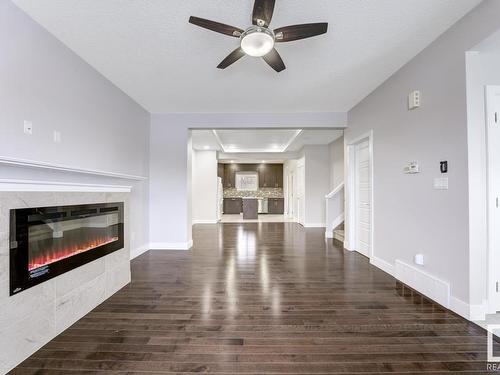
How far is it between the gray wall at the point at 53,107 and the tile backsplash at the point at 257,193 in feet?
25.6

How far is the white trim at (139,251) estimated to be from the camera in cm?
382

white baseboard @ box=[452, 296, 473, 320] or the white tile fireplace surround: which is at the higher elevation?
the white tile fireplace surround

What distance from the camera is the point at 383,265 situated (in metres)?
3.29

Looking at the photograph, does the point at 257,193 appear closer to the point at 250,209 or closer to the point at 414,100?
the point at 250,209

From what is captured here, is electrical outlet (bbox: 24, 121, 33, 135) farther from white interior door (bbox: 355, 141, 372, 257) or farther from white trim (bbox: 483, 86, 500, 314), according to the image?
white interior door (bbox: 355, 141, 372, 257)

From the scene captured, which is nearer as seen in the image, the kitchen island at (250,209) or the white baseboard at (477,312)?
the white baseboard at (477,312)

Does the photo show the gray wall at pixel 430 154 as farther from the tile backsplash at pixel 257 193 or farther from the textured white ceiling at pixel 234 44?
the tile backsplash at pixel 257 193

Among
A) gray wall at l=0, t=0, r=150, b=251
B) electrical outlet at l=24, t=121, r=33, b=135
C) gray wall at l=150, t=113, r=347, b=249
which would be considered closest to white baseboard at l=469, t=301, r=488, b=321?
gray wall at l=150, t=113, r=347, b=249

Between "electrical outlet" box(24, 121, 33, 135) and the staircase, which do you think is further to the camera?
the staircase

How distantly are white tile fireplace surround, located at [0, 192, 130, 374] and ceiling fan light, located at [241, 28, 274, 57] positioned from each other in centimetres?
204

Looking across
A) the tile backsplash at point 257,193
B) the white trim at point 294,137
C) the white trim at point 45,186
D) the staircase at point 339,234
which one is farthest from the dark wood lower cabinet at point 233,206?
the white trim at point 45,186

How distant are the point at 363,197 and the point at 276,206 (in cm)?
721

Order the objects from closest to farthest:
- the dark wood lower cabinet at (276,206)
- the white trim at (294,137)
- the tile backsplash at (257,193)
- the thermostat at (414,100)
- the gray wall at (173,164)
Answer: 1. the thermostat at (414,100)
2. the gray wall at (173,164)
3. the white trim at (294,137)
4. the dark wood lower cabinet at (276,206)
5. the tile backsplash at (257,193)

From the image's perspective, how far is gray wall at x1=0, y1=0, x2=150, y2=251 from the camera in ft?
6.04
